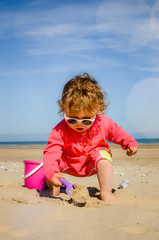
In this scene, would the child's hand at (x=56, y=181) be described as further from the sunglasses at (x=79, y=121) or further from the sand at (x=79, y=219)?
the sunglasses at (x=79, y=121)

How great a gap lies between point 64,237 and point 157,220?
2.27 ft

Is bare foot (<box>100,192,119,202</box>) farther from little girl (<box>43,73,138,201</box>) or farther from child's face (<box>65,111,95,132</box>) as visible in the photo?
child's face (<box>65,111,95,132</box>)

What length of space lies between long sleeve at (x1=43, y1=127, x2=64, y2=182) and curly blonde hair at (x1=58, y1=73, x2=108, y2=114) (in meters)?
0.30

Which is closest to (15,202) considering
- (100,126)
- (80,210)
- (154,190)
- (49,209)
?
(49,209)

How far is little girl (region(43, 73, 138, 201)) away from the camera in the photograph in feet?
9.91

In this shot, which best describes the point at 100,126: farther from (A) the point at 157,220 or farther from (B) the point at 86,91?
(A) the point at 157,220

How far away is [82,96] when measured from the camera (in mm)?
3066

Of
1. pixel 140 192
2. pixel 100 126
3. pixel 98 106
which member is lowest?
pixel 140 192

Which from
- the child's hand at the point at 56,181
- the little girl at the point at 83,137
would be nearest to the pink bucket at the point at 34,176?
the little girl at the point at 83,137

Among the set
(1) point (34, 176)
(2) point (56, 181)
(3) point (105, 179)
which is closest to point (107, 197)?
(3) point (105, 179)

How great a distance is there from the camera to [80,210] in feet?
7.64

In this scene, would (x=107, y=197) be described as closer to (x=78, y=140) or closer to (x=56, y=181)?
(x=56, y=181)

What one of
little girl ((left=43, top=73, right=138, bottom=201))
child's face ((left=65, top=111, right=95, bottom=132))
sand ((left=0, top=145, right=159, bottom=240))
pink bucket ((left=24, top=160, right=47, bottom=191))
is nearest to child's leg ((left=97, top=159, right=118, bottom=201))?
little girl ((left=43, top=73, right=138, bottom=201))

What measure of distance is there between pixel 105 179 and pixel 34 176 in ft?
3.51
